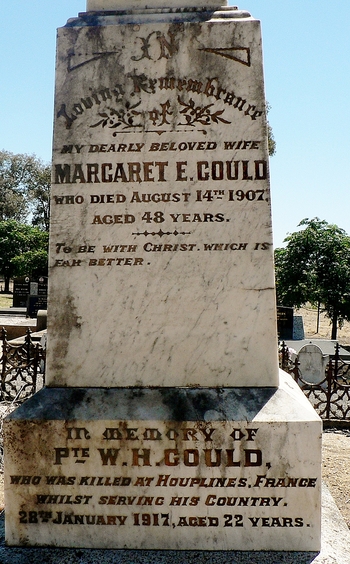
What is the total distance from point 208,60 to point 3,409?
15.5ft

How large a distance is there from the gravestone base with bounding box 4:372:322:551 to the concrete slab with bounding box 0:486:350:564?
0.04 metres

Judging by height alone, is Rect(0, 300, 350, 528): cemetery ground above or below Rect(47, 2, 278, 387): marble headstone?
below

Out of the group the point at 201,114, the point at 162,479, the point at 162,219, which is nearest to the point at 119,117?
the point at 201,114

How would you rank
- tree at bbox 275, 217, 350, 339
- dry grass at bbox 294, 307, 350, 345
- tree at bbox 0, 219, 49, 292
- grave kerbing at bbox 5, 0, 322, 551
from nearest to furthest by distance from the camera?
grave kerbing at bbox 5, 0, 322, 551 → tree at bbox 275, 217, 350, 339 → dry grass at bbox 294, 307, 350, 345 → tree at bbox 0, 219, 49, 292

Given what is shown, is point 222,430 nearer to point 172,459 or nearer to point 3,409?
point 172,459

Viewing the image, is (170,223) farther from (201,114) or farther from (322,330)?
(322,330)

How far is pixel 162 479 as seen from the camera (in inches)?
100

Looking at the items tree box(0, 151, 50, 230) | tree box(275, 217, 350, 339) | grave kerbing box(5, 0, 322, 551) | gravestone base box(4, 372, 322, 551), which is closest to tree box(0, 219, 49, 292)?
tree box(0, 151, 50, 230)

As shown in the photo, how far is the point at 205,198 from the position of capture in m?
2.74

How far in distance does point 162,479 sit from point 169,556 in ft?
1.17

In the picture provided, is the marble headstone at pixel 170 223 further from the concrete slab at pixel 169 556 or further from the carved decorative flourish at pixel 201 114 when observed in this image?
the concrete slab at pixel 169 556

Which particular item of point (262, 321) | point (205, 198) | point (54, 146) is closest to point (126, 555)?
point (262, 321)

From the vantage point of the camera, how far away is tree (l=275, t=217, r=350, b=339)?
1739 cm

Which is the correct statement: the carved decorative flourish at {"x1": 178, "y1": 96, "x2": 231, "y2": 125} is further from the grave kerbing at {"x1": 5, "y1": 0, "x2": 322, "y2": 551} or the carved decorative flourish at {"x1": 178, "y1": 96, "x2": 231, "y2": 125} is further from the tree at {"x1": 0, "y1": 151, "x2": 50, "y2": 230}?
the tree at {"x1": 0, "y1": 151, "x2": 50, "y2": 230}
